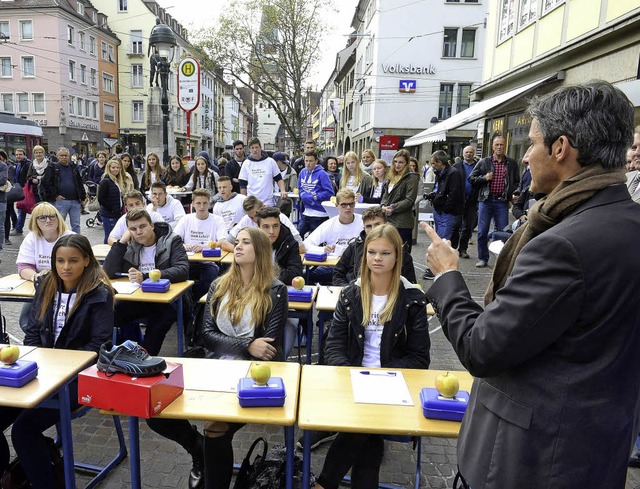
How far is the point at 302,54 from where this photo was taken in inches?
995

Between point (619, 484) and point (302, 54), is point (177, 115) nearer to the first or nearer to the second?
point (302, 54)

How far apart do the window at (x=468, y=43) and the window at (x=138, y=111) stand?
31938 mm

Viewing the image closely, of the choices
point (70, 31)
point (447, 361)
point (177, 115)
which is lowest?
point (447, 361)

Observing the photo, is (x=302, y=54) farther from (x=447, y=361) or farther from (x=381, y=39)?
(x=447, y=361)

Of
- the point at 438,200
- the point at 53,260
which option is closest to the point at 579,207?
the point at 53,260

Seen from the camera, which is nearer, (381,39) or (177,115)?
(381,39)

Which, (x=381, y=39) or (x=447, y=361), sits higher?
(x=381, y=39)

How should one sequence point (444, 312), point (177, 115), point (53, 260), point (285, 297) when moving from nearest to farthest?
point (444, 312)
point (53, 260)
point (285, 297)
point (177, 115)

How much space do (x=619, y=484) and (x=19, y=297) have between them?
13.7 ft

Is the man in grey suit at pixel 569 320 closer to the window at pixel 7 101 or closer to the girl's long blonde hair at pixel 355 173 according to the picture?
the girl's long blonde hair at pixel 355 173

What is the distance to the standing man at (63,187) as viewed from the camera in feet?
28.3

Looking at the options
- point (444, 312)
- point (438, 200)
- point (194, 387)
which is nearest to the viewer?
point (444, 312)

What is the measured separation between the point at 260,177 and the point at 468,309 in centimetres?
712

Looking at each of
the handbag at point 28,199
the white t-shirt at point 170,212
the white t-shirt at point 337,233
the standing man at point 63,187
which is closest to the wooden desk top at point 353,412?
the white t-shirt at point 337,233
